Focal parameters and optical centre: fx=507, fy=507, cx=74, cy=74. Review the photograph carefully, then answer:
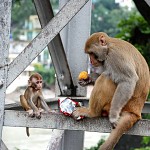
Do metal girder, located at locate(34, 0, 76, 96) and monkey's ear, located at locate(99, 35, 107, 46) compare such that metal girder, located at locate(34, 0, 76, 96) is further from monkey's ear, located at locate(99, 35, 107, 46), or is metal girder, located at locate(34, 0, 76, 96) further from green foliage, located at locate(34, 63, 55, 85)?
green foliage, located at locate(34, 63, 55, 85)

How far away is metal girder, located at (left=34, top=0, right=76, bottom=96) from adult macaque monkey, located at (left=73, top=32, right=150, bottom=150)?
4.58ft

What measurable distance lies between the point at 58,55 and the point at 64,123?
2023 millimetres

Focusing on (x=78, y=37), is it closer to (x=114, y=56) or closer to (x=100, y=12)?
(x=114, y=56)

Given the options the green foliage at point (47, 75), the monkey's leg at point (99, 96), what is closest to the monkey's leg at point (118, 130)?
the monkey's leg at point (99, 96)

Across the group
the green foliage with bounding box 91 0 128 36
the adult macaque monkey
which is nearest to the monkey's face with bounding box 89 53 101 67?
the adult macaque monkey

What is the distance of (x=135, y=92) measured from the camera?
5652 mm

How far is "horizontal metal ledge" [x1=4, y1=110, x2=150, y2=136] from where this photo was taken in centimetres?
548

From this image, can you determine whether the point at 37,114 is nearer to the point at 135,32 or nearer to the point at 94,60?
the point at 94,60

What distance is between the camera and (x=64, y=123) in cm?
554

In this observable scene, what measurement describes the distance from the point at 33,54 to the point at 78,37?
2.41 meters

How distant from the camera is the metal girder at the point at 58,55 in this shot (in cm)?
693

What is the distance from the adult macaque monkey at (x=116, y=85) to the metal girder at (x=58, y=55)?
1396 millimetres

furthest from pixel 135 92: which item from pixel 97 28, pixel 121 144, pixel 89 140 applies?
pixel 97 28

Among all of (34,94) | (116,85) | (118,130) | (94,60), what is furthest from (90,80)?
(34,94)
